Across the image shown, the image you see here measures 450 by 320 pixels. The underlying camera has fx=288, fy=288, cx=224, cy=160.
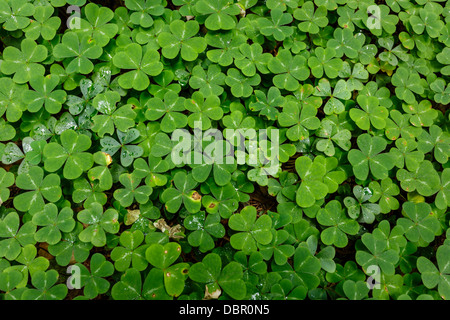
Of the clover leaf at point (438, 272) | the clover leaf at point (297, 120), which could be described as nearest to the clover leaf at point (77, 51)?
the clover leaf at point (297, 120)

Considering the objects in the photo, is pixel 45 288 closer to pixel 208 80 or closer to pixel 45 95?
pixel 45 95

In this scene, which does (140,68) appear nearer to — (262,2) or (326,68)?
(262,2)

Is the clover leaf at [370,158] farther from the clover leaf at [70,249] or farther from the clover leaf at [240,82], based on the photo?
the clover leaf at [70,249]

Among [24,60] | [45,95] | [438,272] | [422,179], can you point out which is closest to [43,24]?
[24,60]

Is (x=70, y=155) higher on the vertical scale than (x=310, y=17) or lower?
lower

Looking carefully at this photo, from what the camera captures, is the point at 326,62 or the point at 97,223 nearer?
the point at 97,223

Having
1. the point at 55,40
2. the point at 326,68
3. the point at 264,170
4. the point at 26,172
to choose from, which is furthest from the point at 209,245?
the point at 55,40
